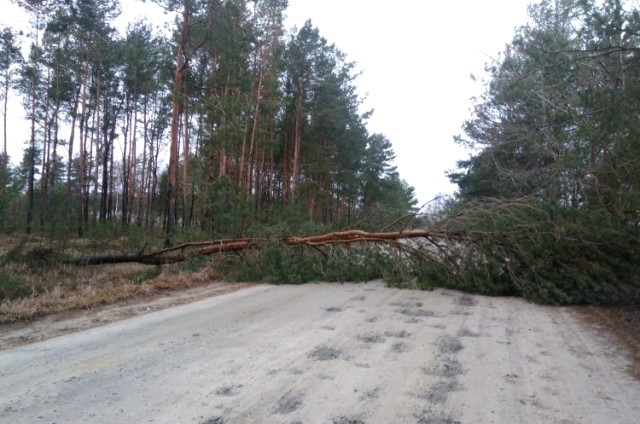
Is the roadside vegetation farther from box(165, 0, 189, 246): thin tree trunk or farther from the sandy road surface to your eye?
the sandy road surface

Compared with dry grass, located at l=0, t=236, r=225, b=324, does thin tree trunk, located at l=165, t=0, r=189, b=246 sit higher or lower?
higher

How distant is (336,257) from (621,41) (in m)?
7.41

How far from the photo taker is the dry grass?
26.2 ft

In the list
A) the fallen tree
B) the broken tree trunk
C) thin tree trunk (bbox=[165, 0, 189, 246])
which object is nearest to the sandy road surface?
the fallen tree

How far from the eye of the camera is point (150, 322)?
23.4ft

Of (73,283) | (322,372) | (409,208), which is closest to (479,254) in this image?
(409,208)

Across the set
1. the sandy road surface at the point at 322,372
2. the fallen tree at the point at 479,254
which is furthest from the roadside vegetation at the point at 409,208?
the sandy road surface at the point at 322,372

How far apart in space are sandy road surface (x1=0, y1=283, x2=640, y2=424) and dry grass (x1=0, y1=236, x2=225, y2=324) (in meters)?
1.65

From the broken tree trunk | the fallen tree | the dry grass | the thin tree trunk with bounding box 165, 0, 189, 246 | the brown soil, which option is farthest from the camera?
the thin tree trunk with bounding box 165, 0, 189, 246

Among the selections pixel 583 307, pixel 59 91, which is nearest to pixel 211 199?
pixel 583 307

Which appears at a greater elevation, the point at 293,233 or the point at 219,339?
the point at 293,233

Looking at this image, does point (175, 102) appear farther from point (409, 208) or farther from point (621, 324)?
point (621, 324)

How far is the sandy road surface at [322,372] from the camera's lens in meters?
3.80

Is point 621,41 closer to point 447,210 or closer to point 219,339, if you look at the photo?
point 447,210
